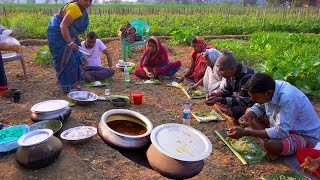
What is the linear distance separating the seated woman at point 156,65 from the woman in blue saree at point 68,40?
4.56 ft

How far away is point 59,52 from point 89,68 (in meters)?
1.07

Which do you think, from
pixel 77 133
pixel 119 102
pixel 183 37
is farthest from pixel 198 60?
pixel 183 37

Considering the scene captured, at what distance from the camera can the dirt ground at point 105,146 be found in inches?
111

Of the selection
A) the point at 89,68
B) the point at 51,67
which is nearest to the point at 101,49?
the point at 89,68

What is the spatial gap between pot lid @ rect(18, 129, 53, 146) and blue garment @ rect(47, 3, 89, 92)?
212 cm

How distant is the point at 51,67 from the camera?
6.75 meters

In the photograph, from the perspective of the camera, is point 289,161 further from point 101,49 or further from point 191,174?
point 101,49

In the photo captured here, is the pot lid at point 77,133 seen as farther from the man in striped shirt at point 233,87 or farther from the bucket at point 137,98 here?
the man in striped shirt at point 233,87

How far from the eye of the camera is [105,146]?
10.9 feet

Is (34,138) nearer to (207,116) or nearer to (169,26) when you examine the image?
(207,116)

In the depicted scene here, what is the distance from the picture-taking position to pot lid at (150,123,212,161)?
2564mm

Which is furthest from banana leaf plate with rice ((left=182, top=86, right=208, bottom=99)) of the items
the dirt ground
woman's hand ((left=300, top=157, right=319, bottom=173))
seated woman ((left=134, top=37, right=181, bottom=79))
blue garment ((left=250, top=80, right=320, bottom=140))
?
woman's hand ((left=300, top=157, right=319, bottom=173))

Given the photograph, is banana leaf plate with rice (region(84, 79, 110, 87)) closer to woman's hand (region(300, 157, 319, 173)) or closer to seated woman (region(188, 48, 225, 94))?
seated woman (region(188, 48, 225, 94))

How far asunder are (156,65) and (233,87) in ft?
7.82
